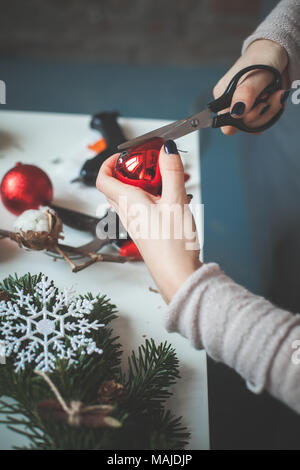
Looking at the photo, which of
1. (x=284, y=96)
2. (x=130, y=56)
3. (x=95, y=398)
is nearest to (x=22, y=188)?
(x=95, y=398)

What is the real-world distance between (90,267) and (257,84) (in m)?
0.41

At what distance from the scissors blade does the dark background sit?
779 mm

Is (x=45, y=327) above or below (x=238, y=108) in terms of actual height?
below

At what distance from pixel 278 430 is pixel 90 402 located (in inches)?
22.7

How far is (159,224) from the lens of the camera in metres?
0.44

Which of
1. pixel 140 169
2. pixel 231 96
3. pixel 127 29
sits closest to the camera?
pixel 140 169

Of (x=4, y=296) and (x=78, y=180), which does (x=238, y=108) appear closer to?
(x=78, y=180)

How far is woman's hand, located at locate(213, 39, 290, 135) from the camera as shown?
0.60 m

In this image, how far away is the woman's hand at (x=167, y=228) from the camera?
0.43 m

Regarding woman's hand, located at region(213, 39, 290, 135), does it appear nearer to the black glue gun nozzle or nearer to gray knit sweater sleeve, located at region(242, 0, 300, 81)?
gray knit sweater sleeve, located at region(242, 0, 300, 81)

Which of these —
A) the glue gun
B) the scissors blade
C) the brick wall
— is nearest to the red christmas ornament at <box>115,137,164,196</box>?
the scissors blade

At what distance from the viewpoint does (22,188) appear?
0.64 meters

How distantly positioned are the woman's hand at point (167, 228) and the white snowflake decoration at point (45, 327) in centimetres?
12

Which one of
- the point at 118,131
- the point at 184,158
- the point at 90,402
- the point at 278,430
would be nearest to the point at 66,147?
the point at 118,131
